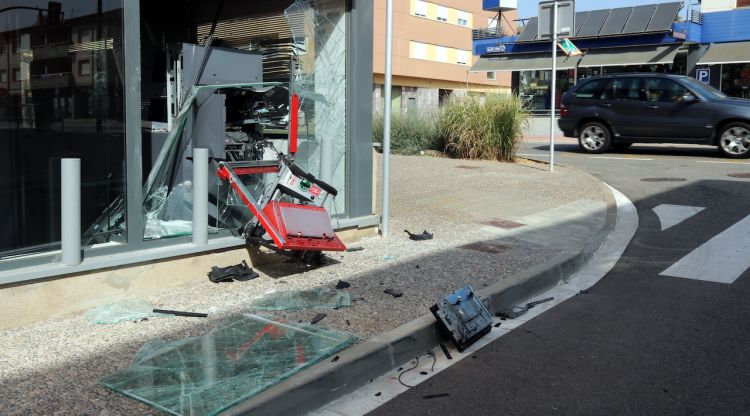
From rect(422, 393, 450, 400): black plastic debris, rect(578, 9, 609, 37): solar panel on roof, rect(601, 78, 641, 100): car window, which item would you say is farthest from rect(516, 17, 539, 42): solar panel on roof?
rect(422, 393, 450, 400): black plastic debris

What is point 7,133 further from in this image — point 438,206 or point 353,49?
point 438,206

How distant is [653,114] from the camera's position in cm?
1611

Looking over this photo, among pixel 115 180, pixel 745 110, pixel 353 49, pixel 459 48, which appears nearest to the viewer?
pixel 115 180

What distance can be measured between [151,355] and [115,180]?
179cm

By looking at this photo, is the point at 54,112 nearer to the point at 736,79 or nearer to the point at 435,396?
the point at 435,396

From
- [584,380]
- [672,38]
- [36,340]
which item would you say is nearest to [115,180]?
[36,340]

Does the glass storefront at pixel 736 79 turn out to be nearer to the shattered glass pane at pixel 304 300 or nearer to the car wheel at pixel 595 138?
the car wheel at pixel 595 138

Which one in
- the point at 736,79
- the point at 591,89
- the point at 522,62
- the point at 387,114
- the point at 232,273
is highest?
the point at 522,62

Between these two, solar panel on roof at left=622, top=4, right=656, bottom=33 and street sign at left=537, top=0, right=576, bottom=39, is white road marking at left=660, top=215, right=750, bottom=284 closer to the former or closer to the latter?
street sign at left=537, top=0, right=576, bottom=39

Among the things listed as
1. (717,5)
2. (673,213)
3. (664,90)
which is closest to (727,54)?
(717,5)

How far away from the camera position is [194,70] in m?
6.96

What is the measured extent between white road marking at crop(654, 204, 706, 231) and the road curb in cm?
388

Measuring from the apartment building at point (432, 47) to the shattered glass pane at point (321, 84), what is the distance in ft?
123

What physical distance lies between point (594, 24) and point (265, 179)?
31.6 m
